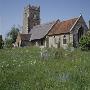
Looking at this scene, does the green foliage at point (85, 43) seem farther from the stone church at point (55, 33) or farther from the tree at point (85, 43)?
the stone church at point (55, 33)

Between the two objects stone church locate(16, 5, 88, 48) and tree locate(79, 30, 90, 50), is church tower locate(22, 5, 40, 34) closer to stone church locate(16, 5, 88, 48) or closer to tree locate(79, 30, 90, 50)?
stone church locate(16, 5, 88, 48)

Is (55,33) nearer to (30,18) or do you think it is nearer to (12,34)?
(30,18)

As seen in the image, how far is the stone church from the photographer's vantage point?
53000mm

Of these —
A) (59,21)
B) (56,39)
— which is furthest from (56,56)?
(59,21)

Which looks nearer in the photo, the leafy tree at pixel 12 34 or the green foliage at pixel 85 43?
the green foliage at pixel 85 43

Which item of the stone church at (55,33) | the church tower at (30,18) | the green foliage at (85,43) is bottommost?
the green foliage at (85,43)

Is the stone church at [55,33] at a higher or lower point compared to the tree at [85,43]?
higher

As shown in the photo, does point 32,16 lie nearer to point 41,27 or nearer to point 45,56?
point 41,27

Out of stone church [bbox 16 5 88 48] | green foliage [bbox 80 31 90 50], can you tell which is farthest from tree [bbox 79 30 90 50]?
stone church [bbox 16 5 88 48]

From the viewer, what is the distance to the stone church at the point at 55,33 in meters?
53.0

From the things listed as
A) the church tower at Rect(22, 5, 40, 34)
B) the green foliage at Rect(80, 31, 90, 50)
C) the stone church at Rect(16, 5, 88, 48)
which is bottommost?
the green foliage at Rect(80, 31, 90, 50)

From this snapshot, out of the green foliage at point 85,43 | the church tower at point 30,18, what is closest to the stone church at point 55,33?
the church tower at point 30,18

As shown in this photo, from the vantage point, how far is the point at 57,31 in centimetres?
5706

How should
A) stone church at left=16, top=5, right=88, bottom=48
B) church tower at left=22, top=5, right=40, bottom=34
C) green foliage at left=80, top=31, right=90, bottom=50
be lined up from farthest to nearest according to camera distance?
church tower at left=22, top=5, right=40, bottom=34
stone church at left=16, top=5, right=88, bottom=48
green foliage at left=80, top=31, right=90, bottom=50
